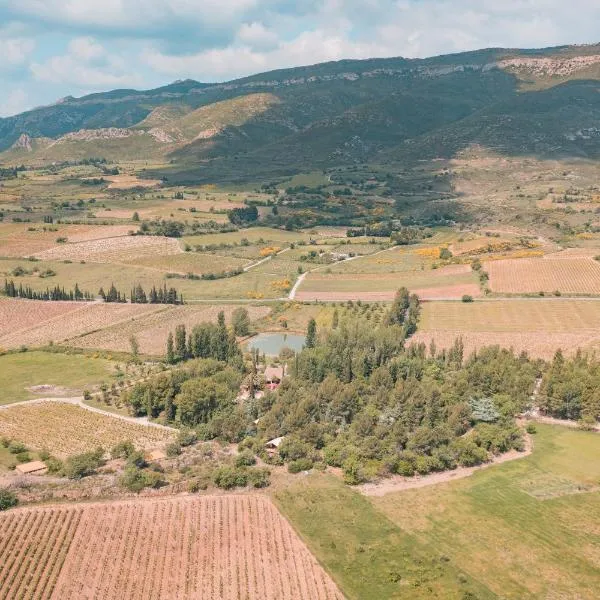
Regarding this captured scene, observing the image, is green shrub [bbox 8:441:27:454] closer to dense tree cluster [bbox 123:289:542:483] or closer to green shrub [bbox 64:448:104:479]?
green shrub [bbox 64:448:104:479]

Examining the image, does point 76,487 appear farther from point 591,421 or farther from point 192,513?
point 591,421

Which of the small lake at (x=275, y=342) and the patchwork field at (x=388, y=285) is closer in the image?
the small lake at (x=275, y=342)

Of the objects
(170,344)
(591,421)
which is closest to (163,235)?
(170,344)

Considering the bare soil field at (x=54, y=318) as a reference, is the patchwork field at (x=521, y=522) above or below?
below

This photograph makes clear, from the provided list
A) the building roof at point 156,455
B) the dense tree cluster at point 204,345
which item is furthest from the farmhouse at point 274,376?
the building roof at point 156,455

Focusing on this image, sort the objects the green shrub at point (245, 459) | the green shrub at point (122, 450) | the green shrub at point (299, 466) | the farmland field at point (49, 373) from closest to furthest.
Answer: the green shrub at point (299, 466) < the green shrub at point (245, 459) < the green shrub at point (122, 450) < the farmland field at point (49, 373)

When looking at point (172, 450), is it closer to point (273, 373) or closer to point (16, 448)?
point (16, 448)

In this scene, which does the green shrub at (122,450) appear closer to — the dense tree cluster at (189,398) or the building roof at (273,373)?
the dense tree cluster at (189,398)
